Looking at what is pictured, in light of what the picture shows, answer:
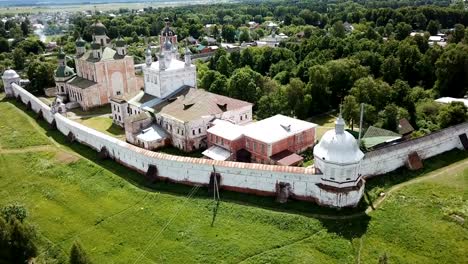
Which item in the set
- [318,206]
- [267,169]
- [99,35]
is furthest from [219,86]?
[318,206]

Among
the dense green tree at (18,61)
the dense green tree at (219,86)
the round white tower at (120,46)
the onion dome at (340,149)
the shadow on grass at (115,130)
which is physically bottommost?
the shadow on grass at (115,130)

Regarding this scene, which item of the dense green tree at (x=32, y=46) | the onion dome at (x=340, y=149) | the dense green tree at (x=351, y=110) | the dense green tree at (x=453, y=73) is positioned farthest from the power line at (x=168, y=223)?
the dense green tree at (x=32, y=46)

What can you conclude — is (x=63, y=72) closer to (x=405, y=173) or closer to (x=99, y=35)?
(x=99, y=35)

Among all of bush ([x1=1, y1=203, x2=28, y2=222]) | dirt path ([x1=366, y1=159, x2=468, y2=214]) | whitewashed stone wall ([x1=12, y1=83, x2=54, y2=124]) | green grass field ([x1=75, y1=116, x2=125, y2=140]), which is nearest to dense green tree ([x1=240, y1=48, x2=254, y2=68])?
green grass field ([x1=75, y1=116, x2=125, y2=140])

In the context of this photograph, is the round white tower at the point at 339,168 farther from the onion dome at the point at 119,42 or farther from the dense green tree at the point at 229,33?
the dense green tree at the point at 229,33

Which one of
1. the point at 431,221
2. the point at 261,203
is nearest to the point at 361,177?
the point at 431,221

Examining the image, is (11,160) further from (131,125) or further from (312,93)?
(312,93)

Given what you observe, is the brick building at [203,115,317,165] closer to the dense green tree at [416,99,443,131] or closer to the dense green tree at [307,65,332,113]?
the dense green tree at [416,99,443,131]
